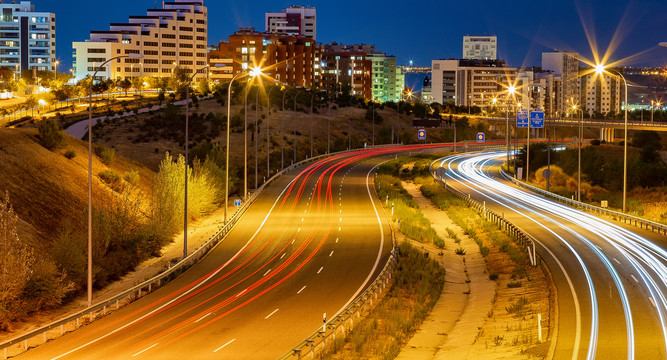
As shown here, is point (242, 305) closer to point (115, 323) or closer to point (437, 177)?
point (115, 323)

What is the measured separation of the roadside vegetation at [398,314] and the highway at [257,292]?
132 cm

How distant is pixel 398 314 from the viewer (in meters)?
27.7

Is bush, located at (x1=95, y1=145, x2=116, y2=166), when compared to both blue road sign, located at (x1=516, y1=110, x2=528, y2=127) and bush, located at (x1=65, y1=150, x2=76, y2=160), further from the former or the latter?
blue road sign, located at (x1=516, y1=110, x2=528, y2=127)

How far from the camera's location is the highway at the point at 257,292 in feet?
76.9

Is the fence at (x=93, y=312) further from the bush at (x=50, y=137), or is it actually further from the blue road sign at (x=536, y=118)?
the blue road sign at (x=536, y=118)

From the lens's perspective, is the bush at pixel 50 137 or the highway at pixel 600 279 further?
the bush at pixel 50 137

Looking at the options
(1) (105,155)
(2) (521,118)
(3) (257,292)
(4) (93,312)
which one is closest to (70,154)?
(1) (105,155)

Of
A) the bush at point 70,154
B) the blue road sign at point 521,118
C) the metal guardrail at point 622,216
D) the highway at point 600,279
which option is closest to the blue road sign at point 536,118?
the blue road sign at point 521,118

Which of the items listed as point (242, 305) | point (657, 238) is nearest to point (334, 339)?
point (242, 305)

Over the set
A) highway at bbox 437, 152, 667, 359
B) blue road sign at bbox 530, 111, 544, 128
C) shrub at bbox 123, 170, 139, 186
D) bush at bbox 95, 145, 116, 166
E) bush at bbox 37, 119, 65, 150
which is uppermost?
blue road sign at bbox 530, 111, 544, 128

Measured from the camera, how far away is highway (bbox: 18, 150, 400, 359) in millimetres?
23453

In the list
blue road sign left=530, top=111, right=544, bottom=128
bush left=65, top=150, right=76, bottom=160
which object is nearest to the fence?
bush left=65, top=150, right=76, bottom=160

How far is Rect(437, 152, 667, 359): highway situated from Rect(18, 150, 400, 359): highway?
7.86 metres

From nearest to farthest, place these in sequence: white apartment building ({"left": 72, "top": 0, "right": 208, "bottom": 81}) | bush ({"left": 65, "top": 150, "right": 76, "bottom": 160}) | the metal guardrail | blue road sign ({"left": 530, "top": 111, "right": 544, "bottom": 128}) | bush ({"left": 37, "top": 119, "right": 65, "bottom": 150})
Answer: the metal guardrail < bush ({"left": 37, "top": 119, "right": 65, "bottom": 150}) < bush ({"left": 65, "top": 150, "right": 76, "bottom": 160}) < blue road sign ({"left": 530, "top": 111, "right": 544, "bottom": 128}) < white apartment building ({"left": 72, "top": 0, "right": 208, "bottom": 81})
